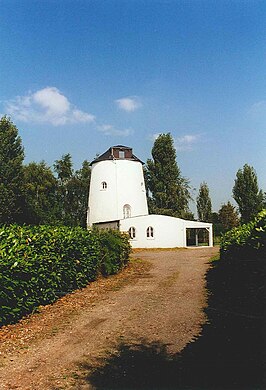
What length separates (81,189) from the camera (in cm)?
5991

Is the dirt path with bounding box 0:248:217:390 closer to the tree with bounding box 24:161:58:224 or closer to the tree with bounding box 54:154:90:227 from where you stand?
the tree with bounding box 24:161:58:224

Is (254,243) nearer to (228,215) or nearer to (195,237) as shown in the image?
(195,237)

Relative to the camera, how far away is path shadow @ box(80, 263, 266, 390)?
4.46 metres

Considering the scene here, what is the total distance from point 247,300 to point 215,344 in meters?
2.92

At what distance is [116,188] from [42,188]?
17.7 meters

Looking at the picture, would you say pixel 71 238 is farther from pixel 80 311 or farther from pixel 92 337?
pixel 92 337

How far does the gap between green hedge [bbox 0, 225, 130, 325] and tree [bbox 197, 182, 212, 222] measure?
162 ft

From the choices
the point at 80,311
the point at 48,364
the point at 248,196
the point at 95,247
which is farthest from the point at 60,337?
the point at 248,196

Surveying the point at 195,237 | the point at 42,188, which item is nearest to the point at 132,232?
the point at 195,237

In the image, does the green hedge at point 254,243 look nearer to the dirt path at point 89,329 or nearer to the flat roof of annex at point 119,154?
the dirt path at point 89,329

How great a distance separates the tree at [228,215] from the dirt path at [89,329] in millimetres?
44729

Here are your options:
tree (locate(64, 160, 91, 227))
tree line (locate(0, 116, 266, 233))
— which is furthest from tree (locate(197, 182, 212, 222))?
tree (locate(64, 160, 91, 227))

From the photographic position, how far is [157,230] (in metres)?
37.2

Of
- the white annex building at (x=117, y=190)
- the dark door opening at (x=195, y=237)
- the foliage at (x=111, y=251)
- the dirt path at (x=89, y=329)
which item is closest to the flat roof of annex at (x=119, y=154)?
the white annex building at (x=117, y=190)
